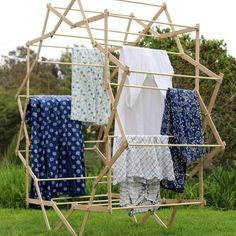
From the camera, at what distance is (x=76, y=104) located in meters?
6.54

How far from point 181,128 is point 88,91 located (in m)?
1.06

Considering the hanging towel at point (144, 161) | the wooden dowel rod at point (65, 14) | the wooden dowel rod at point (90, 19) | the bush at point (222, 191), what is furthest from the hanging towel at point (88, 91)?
the bush at point (222, 191)

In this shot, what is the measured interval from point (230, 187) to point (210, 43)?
2.86 m

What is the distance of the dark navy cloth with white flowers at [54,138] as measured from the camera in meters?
6.86

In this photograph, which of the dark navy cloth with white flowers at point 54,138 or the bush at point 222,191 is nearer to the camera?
the dark navy cloth with white flowers at point 54,138

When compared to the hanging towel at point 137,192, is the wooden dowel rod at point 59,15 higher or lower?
higher

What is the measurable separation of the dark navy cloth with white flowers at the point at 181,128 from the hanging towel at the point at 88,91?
0.79 metres

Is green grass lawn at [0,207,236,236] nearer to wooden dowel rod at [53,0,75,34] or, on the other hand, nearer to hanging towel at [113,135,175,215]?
hanging towel at [113,135,175,215]

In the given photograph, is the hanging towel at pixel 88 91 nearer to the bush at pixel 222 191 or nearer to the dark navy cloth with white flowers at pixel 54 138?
the dark navy cloth with white flowers at pixel 54 138

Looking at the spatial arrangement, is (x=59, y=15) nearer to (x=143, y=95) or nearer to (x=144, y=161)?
(x=143, y=95)

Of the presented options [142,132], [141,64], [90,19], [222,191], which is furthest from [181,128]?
[222,191]

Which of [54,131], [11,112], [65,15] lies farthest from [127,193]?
[11,112]

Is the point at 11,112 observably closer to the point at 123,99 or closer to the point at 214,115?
the point at 214,115

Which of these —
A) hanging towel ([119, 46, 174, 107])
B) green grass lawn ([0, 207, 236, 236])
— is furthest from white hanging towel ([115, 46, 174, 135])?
green grass lawn ([0, 207, 236, 236])
